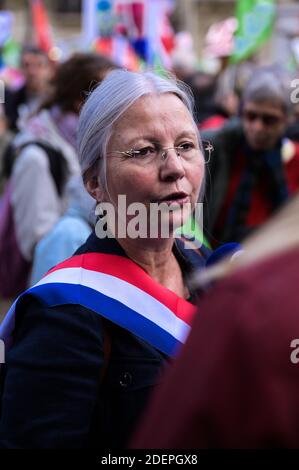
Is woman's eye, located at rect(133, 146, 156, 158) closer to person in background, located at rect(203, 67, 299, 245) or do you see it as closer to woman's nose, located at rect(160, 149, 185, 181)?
woman's nose, located at rect(160, 149, 185, 181)

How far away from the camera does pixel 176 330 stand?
1.82m

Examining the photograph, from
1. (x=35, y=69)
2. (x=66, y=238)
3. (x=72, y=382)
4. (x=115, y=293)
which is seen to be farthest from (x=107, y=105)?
(x=35, y=69)

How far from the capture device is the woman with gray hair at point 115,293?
166cm

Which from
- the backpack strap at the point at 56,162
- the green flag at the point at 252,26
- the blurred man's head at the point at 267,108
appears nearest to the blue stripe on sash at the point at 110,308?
the backpack strap at the point at 56,162

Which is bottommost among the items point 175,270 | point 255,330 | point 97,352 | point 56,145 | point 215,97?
point 255,330

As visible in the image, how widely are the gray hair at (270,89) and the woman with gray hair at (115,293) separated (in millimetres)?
2030


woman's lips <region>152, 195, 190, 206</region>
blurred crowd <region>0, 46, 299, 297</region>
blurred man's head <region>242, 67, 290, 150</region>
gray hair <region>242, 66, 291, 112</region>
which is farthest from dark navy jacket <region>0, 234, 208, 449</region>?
gray hair <region>242, 66, 291, 112</region>

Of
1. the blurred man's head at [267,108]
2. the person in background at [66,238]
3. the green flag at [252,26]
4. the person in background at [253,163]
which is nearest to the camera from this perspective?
the person in background at [66,238]

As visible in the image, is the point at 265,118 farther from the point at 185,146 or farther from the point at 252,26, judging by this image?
the point at 252,26

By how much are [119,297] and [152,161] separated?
0.32m

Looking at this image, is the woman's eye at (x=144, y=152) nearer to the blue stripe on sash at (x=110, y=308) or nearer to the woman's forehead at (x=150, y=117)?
the woman's forehead at (x=150, y=117)
